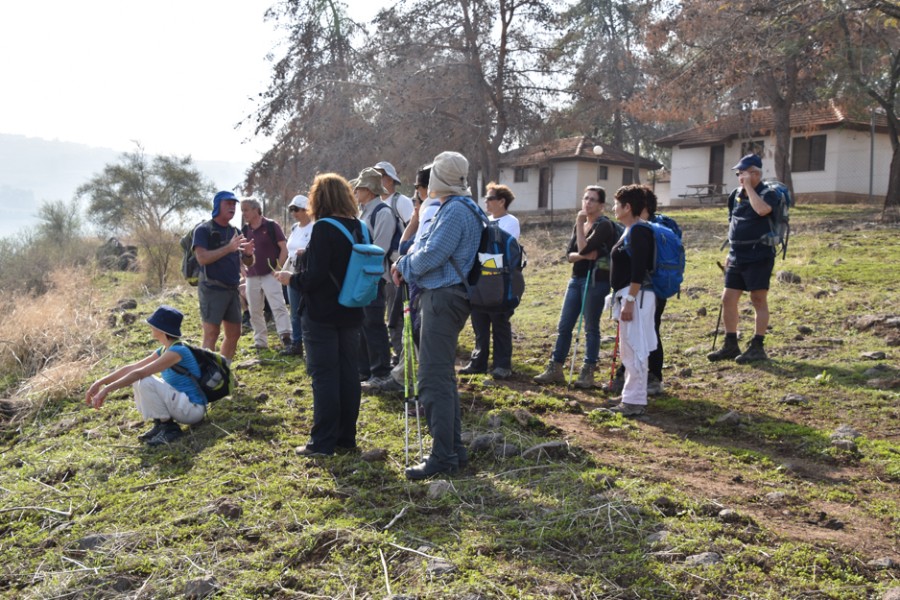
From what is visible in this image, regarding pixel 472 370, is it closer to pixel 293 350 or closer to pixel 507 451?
pixel 293 350

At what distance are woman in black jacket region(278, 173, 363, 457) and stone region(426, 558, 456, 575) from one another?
1.82 m

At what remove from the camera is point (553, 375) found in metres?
7.77

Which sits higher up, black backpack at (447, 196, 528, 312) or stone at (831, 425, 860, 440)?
black backpack at (447, 196, 528, 312)

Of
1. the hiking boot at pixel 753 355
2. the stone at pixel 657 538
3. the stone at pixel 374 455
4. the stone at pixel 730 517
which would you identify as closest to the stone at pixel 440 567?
the stone at pixel 657 538

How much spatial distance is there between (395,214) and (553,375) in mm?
2108

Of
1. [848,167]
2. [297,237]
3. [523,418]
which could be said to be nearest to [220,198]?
[297,237]

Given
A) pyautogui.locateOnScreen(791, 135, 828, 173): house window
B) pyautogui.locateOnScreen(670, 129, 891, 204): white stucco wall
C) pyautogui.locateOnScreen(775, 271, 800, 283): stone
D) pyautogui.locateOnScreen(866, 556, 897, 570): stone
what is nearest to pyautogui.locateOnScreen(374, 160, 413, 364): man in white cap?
pyautogui.locateOnScreen(866, 556, 897, 570): stone

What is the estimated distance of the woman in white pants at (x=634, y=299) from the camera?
21.1 feet

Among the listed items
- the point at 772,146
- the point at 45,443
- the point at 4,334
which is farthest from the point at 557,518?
the point at 772,146

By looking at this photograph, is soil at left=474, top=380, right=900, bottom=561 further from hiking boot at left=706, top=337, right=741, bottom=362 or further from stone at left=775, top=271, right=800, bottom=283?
stone at left=775, top=271, right=800, bottom=283

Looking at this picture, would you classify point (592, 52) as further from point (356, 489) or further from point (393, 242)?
point (356, 489)

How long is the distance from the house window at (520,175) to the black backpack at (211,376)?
1401 inches

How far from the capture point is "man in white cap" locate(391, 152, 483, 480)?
190 inches

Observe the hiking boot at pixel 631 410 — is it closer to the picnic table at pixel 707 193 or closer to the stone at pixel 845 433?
the stone at pixel 845 433
